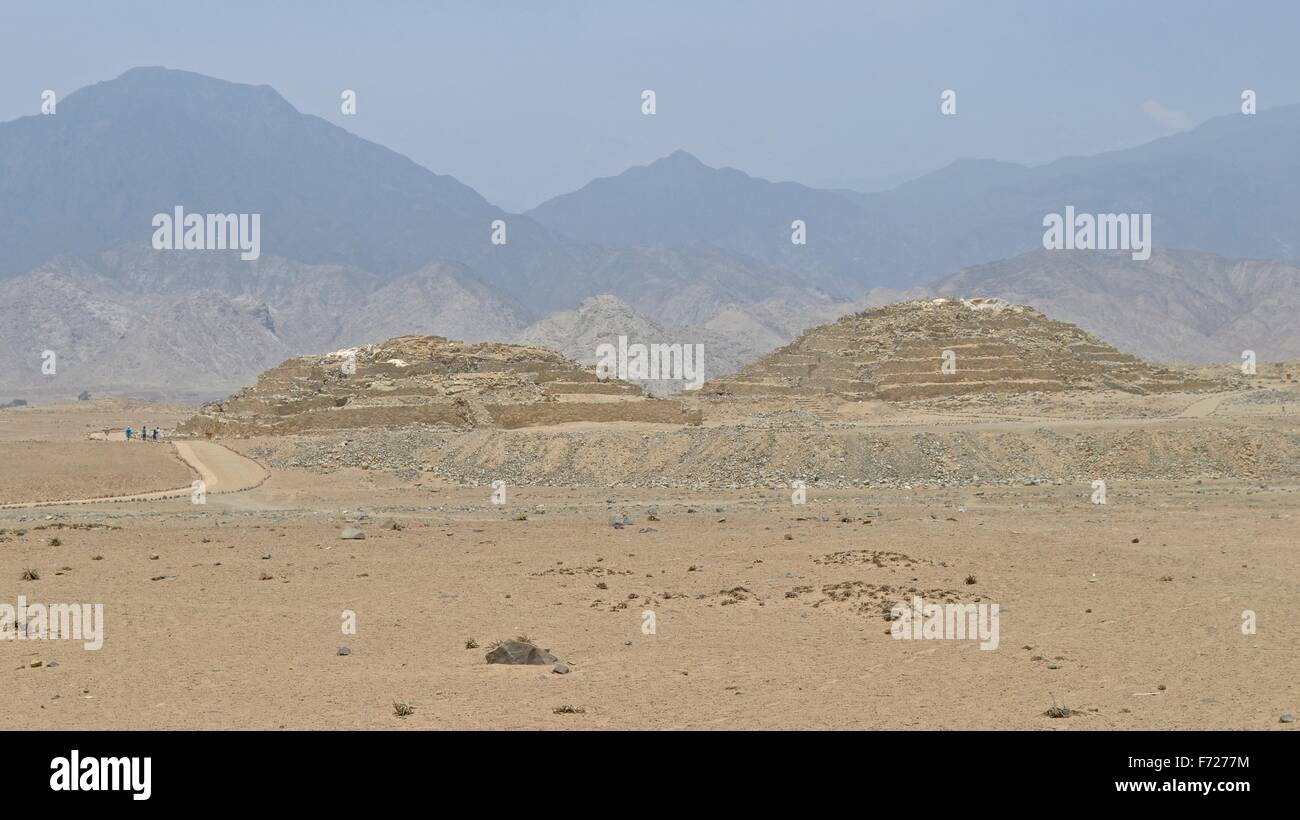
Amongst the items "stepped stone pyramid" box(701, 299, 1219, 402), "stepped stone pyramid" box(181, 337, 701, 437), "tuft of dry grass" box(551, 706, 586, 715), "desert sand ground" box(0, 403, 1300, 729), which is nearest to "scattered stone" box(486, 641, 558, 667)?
"desert sand ground" box(0, 403, 1300, 729)

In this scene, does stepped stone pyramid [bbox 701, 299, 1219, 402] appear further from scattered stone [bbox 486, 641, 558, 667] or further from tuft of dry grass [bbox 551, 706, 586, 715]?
tuft of dry grass [bbox 551, 706, 586, 715]

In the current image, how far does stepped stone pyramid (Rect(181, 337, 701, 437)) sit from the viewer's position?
50188 mm

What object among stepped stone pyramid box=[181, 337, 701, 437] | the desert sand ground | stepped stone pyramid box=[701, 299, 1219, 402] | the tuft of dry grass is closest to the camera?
the tuft of dry grass

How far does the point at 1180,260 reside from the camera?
19350 cm

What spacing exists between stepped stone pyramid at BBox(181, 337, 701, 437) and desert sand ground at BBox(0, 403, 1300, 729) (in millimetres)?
18320

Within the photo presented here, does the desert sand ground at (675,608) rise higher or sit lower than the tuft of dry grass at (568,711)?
higher

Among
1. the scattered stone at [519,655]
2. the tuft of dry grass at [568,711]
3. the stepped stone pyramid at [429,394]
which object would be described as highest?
the stepped stone pyramid at [429,394]

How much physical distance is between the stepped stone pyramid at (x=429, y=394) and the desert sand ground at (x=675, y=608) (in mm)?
18320

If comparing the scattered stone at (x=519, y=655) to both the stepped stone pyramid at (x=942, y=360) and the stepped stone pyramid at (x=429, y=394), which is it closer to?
the stepped stone pyramid at (x=429, y=394)

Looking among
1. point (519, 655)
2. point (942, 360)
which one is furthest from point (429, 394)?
point (519, 655)

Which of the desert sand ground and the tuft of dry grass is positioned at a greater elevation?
the desert sand ground

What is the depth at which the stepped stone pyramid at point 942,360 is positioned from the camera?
64.1 m

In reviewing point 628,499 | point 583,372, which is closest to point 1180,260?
point 583,372

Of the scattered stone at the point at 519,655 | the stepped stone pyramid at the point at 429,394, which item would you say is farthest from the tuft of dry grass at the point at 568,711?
the stepped stone pyramid at the point at 429,394
